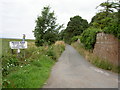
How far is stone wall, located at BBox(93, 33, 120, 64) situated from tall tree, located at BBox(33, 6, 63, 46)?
32.5 ft

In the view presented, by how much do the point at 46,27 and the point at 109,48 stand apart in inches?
503

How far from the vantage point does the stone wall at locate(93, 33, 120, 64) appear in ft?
30.9

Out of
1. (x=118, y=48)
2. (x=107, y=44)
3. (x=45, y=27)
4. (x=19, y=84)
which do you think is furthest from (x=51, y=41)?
(x=19, y=84)

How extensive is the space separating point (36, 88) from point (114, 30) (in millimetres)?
6191

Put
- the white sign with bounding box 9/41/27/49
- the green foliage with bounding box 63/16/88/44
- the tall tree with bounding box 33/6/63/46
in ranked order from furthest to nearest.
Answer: the green foliage with bounding box 63/16/88/44, the tall tree with bounding box 33/6/63/46, the white sign with bounding box 9/41/27/49

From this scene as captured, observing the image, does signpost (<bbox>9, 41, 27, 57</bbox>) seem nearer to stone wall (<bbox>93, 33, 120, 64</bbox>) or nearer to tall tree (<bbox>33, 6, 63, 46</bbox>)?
stone wall (<bbox>93, 33, 120, 64</bbox>)

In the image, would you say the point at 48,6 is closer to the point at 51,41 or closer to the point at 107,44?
Result: the point at 51,41

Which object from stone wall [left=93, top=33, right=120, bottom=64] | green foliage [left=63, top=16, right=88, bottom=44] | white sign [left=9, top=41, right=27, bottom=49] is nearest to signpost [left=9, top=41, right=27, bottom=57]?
white sign [left=9, top=41, right=27, bottom=49]

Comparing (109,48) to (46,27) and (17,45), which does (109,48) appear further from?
(46,27)

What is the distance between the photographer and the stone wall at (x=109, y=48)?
9.41m

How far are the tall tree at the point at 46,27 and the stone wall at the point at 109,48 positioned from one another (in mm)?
9899

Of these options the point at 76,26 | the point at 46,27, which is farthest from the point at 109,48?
the point at 76,26

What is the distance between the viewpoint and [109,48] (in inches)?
410

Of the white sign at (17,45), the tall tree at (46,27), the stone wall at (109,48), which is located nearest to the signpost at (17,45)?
the white sign at (17,45)
